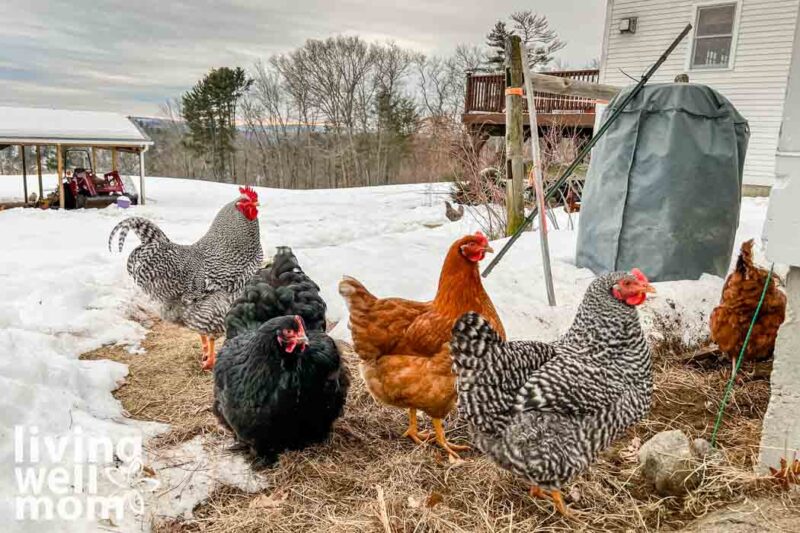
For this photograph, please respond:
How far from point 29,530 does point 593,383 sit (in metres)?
2.56

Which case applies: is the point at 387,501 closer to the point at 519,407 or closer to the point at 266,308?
the point at 519,407

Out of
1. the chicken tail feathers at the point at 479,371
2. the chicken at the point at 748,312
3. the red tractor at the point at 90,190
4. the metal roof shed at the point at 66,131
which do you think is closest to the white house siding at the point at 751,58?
the chicken at the point at 748,312

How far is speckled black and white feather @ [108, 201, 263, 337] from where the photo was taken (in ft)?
13.5

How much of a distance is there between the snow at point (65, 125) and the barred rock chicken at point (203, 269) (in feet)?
44.8

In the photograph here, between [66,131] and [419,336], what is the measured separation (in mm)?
16927

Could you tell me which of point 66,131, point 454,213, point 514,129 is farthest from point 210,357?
point 66,131

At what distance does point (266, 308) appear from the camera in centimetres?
330

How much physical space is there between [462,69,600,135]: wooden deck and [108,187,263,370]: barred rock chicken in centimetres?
1049

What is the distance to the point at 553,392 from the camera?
7.52 feet

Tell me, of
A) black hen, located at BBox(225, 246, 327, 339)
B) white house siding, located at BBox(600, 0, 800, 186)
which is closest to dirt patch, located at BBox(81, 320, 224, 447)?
black hen, located at BBox(225, 246, 327, 339)

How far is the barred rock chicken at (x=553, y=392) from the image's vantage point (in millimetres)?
2246

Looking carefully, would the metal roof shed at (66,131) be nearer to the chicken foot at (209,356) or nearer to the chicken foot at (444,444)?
the chicken foot at (209,356)

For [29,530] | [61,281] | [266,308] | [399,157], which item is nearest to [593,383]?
[266,308]

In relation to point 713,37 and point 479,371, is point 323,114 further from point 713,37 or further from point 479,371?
point 479,371
